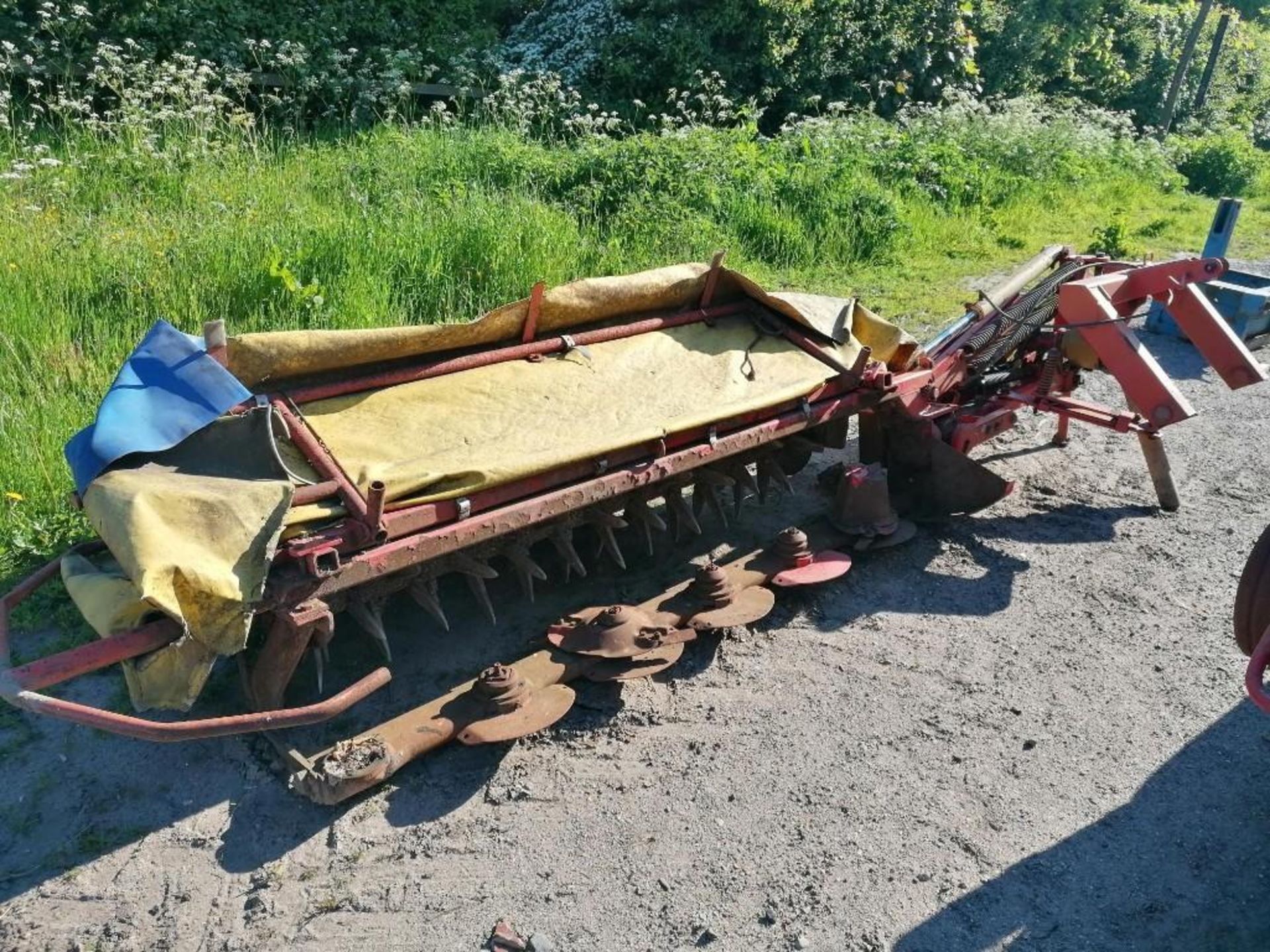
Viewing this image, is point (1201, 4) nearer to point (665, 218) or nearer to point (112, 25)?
point (665, 218)

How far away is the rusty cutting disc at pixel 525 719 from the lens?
148 inches

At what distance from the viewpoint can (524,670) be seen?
405cm

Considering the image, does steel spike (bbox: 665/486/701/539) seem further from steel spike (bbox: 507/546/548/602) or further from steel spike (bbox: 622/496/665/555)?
steel spike (bbox: 507/546/548/602)

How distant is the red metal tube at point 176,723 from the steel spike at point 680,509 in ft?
6.37

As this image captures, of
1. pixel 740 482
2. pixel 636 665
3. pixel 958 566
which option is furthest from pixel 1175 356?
pixel 636 665

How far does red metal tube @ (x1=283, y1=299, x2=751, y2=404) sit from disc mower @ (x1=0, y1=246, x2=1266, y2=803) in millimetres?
12

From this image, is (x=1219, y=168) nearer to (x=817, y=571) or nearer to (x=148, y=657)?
(x=817, y=571)

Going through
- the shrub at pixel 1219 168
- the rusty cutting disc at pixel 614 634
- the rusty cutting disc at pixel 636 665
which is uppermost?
the shrub at pixel 1219 168

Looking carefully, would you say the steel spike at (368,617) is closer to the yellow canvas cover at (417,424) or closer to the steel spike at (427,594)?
the steel spike at (427,594)

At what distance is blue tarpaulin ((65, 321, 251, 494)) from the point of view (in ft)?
11.6

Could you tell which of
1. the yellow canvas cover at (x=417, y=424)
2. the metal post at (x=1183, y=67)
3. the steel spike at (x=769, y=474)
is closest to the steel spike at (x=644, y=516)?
the yellow canvas cover at (x=417, y=424)

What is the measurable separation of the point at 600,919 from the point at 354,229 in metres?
5.03

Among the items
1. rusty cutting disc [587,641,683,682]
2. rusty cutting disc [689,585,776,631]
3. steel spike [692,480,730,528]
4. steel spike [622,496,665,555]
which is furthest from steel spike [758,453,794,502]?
rusty cutting disc [587,641,683,682]

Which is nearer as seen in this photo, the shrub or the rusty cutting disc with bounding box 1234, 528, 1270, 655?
the rusty cutting disc with bounding box 1234, 528, 1270, 655
